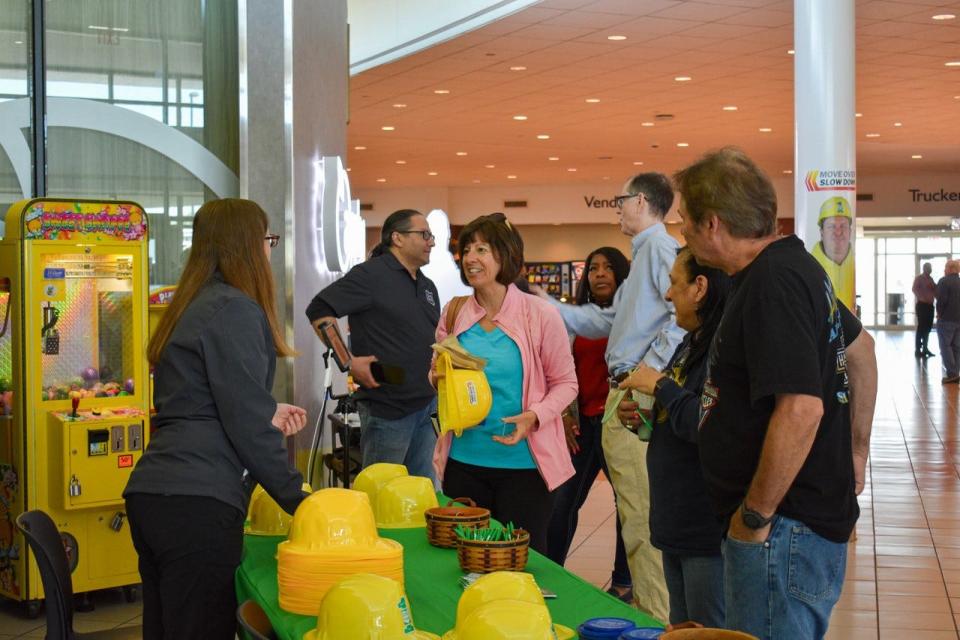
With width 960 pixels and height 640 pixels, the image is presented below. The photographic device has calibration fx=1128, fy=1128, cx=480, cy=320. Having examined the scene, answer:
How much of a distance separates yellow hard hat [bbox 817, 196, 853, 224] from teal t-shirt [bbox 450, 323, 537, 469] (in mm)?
4142

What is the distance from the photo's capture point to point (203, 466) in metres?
2.71

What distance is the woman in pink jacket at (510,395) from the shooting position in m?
3.74

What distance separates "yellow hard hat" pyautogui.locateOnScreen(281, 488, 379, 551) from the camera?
2.37 meters

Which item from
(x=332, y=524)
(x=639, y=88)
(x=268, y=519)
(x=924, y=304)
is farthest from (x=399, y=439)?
(x=924, y=304)

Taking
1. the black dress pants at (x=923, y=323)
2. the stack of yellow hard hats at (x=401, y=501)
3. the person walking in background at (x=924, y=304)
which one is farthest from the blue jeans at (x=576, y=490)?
the black dress pants at (x=923, y=323)

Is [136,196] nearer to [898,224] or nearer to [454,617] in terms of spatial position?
[454,617]

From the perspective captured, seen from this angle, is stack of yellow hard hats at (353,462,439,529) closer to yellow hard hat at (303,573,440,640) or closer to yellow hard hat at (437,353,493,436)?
yellow hard hat at (437,353,493,436)

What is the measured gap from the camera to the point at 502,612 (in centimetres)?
181

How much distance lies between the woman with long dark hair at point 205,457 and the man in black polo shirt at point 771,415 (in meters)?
1.08

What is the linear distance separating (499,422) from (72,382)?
262 cm

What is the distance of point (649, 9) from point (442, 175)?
15517 millimetres

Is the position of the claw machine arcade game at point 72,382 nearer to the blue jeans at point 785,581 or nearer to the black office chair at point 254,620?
the black office chair at point 254,620

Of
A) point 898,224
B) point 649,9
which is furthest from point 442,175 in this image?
point 649,9

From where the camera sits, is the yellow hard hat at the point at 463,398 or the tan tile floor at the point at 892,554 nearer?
the yellow hard hat at the point at 463,398
